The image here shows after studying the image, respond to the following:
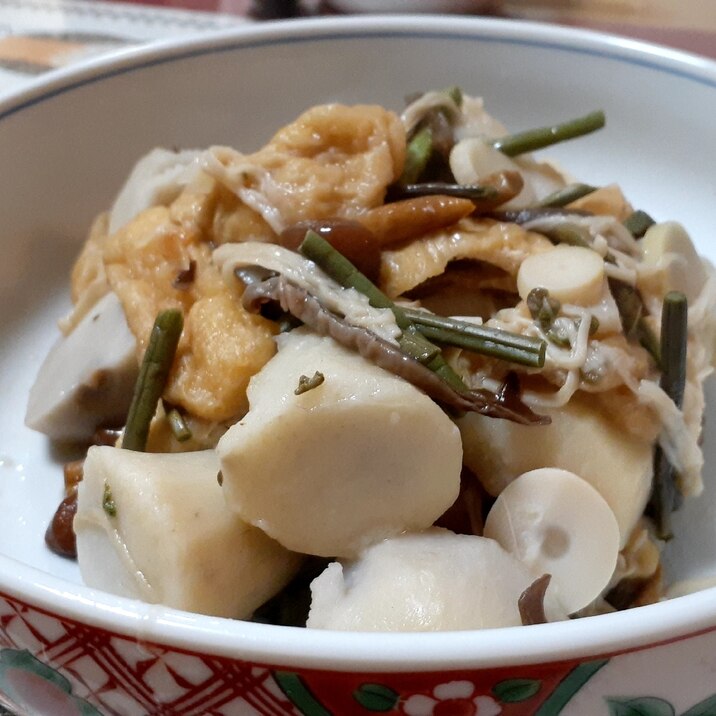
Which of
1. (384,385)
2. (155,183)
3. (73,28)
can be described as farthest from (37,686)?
(73,28)

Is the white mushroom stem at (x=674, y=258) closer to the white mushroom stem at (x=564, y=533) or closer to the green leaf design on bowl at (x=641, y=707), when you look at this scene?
the white mushroom stem at (x=564, y=533)

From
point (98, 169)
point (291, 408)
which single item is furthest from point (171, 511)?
point (98, 169)

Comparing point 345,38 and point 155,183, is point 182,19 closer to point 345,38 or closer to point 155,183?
point 345,38

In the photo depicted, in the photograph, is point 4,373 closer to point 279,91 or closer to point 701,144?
point 279,91

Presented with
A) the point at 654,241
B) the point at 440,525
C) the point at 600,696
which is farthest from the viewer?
the point at 654,241

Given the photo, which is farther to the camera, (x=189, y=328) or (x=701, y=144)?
(x=701, y=144)

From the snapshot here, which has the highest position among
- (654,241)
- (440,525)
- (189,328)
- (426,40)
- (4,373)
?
(426,40)

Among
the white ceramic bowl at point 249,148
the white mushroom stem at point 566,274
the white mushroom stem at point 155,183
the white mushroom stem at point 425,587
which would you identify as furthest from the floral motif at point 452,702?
the white mushroom stem at point 155,183
